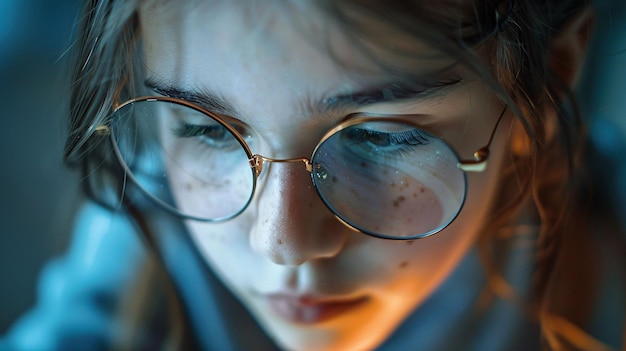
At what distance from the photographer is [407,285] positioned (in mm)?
837

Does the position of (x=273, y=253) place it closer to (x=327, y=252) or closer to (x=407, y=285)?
(x=327, y=252)

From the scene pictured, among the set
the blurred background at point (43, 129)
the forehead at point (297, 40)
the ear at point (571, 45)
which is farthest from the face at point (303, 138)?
the blurred background at point (43, 129)

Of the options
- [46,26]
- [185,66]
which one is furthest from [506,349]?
[46,26]

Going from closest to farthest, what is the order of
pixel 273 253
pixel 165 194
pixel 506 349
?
1. pixel 273 253
2. pixel 165 194
3. pixel 506 349

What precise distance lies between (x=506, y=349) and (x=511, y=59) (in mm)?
623

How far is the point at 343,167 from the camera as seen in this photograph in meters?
0.67

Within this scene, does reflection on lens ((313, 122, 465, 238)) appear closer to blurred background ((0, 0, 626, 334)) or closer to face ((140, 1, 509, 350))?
face ((140, 1, 509, 350))

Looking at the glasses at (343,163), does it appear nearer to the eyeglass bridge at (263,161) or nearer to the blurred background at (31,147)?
the eyeglass bridge at (263,161)

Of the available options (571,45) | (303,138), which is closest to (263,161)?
(303,138)

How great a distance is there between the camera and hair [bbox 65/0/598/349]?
58cm

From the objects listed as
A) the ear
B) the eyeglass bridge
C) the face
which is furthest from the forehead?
the ear

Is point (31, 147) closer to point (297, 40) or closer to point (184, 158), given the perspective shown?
point (184, 158)

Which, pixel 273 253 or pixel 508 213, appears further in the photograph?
pixel 508 213

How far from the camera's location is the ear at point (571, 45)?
30.5 inches
